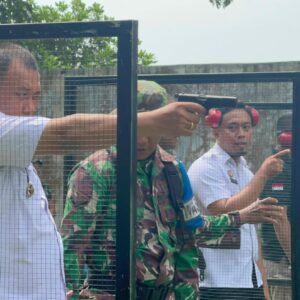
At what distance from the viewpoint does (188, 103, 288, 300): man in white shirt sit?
4.00 m

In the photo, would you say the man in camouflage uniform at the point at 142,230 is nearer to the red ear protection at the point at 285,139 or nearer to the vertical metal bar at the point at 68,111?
the vertical metal bar at the point at 68,111

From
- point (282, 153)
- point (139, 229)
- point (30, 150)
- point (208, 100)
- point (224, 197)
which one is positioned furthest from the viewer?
point (224, 197)

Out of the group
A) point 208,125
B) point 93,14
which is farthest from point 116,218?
point 93,14

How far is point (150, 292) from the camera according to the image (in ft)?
10.4

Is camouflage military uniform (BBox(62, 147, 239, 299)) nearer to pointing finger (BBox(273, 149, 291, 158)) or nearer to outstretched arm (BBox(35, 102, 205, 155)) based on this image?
outstretched arm (BBox(35, 102, 205, 155))

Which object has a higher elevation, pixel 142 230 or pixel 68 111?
A: pixel 68 111

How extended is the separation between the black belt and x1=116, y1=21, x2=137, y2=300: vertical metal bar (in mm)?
807

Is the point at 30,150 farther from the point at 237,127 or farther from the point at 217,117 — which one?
the point at 237,127

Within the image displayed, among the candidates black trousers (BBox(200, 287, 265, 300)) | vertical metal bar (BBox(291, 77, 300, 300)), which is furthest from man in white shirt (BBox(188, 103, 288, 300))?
vertical metal bar (BBox(291, 77, 300, 300))

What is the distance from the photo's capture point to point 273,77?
12.8 ft

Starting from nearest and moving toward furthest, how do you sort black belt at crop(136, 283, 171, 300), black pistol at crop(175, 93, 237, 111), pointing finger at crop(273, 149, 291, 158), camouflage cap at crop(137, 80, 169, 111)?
black pistol at crop(175, 93, 237, 111)
black belt at crop(136, 283, 171, 300)
camouflage cap at crop(137, 80, 169, 111)
pointing finger at crop(273, 149, 291, 158)

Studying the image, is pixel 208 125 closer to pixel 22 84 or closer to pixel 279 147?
pixel 279 147

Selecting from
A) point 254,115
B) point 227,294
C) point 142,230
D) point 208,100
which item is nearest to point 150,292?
point 142,230

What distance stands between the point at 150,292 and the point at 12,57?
4.08ft
